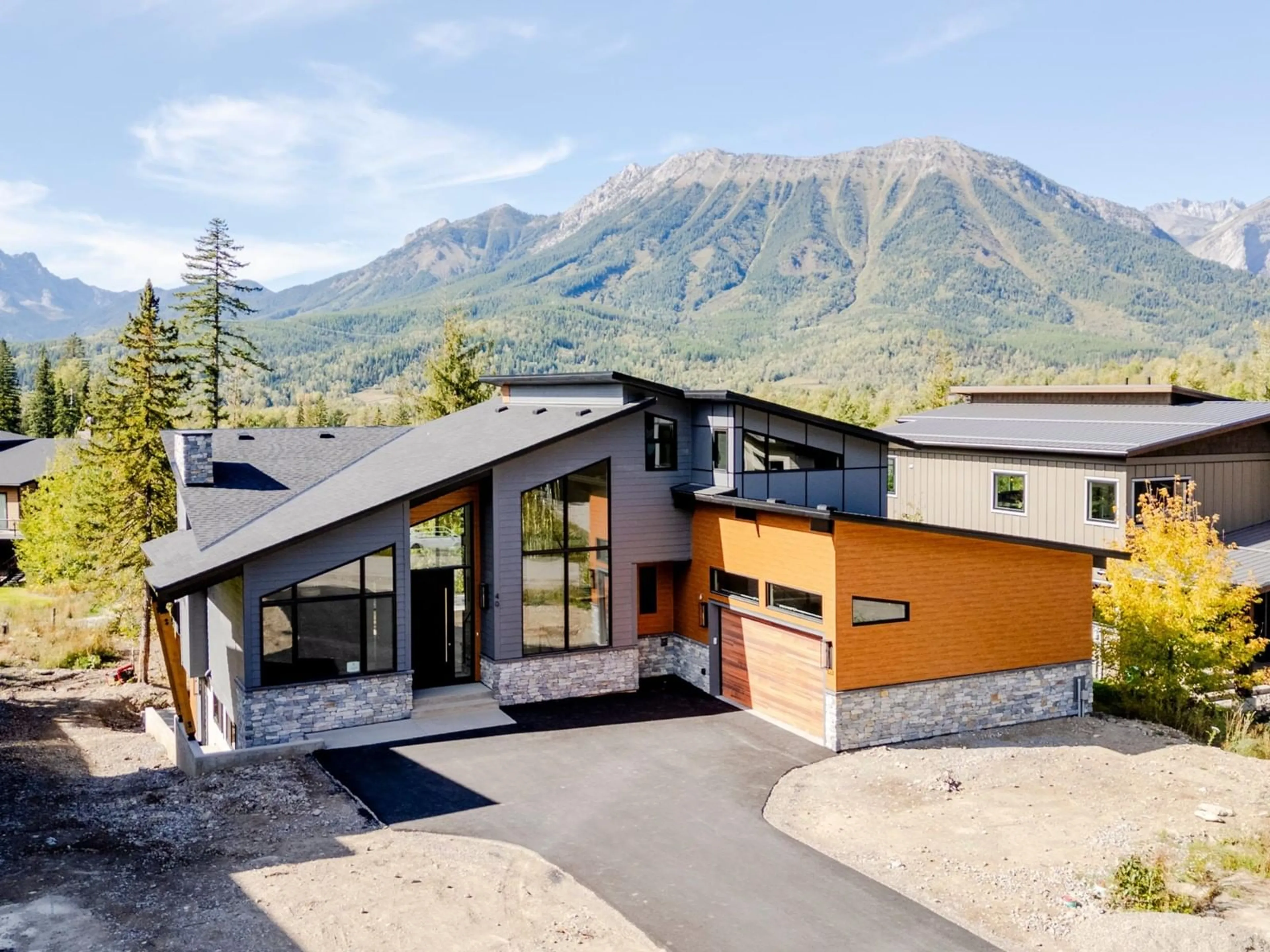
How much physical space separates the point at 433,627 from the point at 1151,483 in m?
17.1

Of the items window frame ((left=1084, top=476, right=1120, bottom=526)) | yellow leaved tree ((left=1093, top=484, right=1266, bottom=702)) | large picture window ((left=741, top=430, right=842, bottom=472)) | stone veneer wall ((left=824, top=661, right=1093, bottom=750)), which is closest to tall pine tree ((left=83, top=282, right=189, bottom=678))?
large picture window ((left=741, top=430, right=842, bottom=472))

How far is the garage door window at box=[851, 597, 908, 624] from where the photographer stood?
52.4ft

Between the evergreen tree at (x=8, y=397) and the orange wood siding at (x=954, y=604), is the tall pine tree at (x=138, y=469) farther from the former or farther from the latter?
the evergreen tree at (x=8, y=397)

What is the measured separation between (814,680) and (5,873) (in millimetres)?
11563

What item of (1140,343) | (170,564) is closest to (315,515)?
(170,564)

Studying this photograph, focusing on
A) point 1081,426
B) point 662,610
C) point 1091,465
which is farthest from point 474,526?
point 1081,426

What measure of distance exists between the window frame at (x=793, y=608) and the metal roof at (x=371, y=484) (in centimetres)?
430

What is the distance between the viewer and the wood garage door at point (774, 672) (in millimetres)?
16484

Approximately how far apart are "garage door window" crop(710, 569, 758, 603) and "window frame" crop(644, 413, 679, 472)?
236cm

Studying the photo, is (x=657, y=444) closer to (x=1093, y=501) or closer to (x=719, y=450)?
(x=719, y=450)

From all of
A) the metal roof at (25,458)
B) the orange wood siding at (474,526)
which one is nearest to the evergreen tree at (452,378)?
the metal roof at (25,458)

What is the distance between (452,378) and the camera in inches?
1545

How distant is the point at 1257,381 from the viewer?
167ft

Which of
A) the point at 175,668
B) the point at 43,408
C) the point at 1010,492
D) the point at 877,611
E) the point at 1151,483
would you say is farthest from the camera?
the point at 43,408
